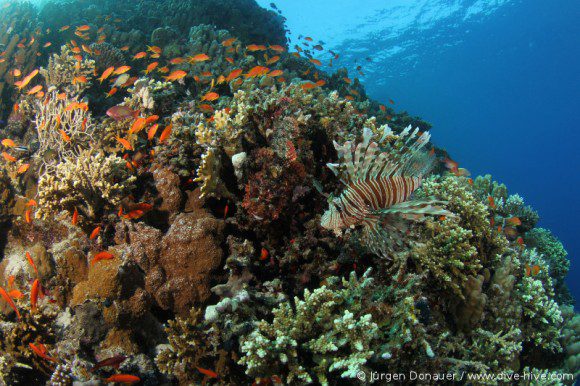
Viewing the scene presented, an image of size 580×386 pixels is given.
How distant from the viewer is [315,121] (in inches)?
142

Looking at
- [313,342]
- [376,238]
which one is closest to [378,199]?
[376,238]

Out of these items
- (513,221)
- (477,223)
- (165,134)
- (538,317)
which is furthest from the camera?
(513,221)

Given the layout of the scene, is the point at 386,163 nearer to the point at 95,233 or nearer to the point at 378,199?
the point at 378,199

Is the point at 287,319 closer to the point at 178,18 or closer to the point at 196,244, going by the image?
the point at 196,244

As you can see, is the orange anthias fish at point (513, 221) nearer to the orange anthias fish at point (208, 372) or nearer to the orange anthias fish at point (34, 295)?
the orange anthias fish at point (208, 372)

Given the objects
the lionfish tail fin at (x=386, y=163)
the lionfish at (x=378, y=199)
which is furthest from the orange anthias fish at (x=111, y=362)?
the lionfish tail fin at (x=386, y=163)

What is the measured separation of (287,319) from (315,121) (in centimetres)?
226

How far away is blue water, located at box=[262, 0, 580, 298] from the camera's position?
109ft

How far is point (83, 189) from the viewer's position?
3.20 metres

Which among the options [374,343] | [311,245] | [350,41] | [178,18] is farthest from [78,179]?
[350,41]

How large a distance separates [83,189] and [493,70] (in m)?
63.4

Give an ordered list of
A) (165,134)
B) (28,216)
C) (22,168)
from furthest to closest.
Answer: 1. (22,168)
2. (165,134)
3. (28,216)

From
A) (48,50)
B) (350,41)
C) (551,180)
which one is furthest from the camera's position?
(551,180)

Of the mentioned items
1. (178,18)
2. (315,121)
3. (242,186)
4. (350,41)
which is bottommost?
(242,186)
